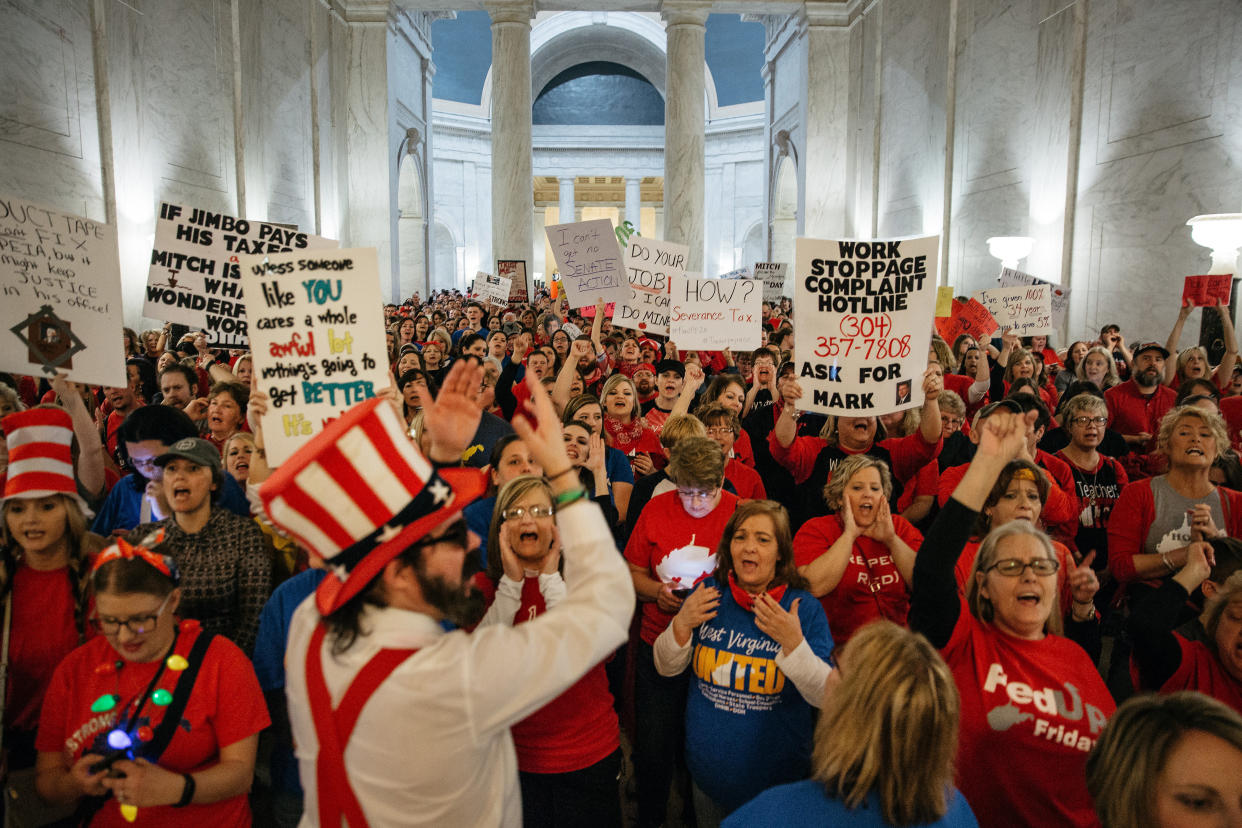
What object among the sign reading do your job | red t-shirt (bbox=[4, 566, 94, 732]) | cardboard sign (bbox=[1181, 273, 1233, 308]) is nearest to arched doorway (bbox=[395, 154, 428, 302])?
cardboard sign (bbox=[1181, 273, 1233, 308])

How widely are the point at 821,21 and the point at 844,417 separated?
68.8 feet

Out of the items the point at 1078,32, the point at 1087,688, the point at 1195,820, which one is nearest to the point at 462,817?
the point at 1195,820

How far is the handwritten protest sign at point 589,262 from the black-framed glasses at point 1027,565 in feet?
24.3

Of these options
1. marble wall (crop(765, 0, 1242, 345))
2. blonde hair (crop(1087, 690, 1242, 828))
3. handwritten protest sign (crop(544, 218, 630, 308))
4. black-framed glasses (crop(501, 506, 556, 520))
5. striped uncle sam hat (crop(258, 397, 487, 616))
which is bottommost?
blonde hair (crop(1087, 690, 1242, 828))

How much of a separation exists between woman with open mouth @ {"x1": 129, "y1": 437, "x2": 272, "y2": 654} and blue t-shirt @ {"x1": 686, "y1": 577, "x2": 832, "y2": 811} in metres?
1.87

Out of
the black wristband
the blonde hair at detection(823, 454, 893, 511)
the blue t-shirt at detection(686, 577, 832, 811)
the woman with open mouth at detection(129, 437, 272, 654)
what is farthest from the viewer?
the blonde hair at detection(823, 454, 893, 511)

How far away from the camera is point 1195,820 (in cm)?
180

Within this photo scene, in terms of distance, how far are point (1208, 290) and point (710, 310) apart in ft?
17.8

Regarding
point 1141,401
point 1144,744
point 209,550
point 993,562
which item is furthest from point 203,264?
point 1141,401

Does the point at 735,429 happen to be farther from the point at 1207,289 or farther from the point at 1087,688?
the point at 1207,289

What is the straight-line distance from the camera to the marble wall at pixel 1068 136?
10805 millimetres

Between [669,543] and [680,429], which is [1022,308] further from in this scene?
[669,543]

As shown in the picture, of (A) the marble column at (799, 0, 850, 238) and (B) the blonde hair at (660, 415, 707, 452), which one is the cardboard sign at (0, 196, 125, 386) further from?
(A) the marble column at (799, 0, 850, 238)

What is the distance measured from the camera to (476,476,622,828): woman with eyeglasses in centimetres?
286
